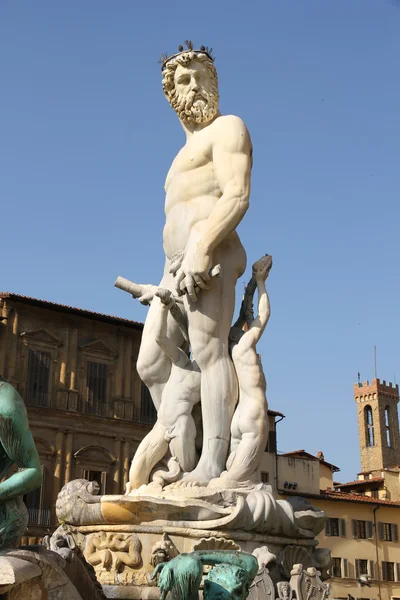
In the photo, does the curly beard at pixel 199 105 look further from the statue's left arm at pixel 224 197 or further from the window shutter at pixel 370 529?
the window shutter at pixel 370 529

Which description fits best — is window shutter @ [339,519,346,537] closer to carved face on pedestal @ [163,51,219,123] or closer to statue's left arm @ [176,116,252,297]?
carved face on pedestal @ [163,51,219,123]

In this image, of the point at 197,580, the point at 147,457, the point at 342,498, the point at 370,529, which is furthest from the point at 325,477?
the point at 197,580

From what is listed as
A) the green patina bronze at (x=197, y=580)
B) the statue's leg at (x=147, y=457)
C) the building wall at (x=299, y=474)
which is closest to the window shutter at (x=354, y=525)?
the building wall at (x=299, y=474)

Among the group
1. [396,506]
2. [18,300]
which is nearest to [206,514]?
[18,300]

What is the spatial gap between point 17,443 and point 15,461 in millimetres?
93

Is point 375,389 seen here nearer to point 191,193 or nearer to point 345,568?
point 345,568

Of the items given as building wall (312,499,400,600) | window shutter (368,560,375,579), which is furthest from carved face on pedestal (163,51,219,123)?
window shutter (368,560,375,579)

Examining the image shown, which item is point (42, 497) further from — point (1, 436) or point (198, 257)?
point (1, 436)

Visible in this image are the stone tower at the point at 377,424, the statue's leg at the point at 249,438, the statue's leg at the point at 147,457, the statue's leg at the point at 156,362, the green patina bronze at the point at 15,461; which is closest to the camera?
the green patina bronze at the point at 15,461

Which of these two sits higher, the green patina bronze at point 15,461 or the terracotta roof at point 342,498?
the terracotta roof at point 342,498

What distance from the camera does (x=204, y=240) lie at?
7.69m

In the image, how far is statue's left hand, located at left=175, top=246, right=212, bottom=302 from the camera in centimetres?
766

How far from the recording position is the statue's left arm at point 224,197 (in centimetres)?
768

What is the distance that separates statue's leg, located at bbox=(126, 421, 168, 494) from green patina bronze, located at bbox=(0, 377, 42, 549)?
375cm
